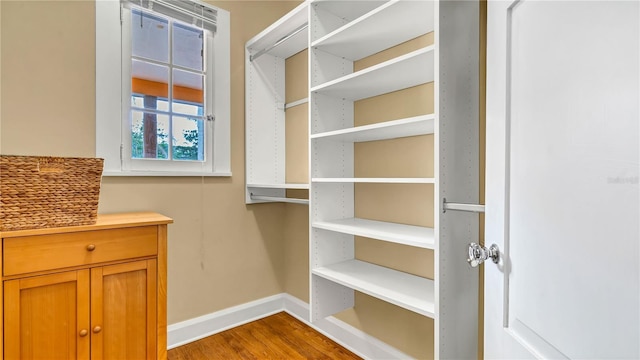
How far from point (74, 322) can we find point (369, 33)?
192cm

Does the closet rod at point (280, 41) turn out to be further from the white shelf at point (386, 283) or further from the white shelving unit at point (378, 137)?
the white shelf at point (386, 283)

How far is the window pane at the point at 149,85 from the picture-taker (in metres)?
1.95

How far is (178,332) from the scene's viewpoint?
206 centimetres

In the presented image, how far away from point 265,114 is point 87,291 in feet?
5.20

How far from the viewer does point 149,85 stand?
199cm

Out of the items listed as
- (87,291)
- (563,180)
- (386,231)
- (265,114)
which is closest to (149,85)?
(265,114)

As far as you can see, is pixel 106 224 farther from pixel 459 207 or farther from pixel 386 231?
pixel 459 207

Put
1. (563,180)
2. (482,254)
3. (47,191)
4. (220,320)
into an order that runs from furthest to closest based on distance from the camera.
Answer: (220,320) → (47,191) → (482,254) → (563,180)

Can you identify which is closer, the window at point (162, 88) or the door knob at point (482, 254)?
the door knob at point (482, 254)

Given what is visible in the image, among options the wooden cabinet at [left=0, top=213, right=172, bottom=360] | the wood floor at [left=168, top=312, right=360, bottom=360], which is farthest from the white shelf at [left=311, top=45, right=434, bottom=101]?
the wood floor at [left=168, top=312, right=360, bottom=360]

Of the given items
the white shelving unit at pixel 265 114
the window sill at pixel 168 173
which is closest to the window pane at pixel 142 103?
the window sill at pixel 168 173

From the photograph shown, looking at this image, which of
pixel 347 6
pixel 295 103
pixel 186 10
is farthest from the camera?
pixel 295 103

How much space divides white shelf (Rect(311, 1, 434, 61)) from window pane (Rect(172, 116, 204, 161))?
104cm

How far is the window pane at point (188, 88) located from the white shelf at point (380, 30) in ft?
3.17
